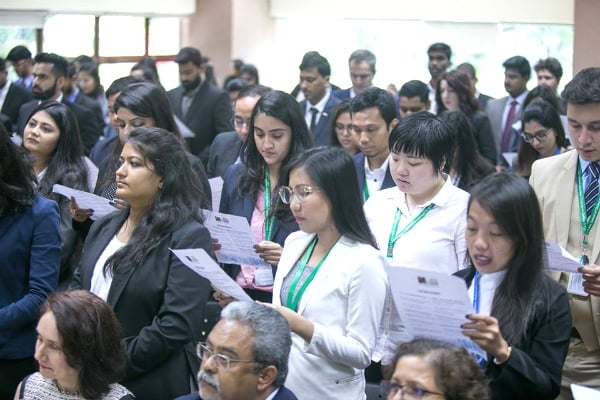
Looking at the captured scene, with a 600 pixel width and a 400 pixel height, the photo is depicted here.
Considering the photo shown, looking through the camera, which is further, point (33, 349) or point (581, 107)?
point (33, 349)

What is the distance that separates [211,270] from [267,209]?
1275 millimetres

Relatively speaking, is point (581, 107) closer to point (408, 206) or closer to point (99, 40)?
point (408, 206)

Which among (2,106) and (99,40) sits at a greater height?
(99,40)

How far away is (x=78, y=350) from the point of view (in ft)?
11.0

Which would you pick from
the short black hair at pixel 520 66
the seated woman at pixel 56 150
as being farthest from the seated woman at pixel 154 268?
the short black hair at pixel 520 66

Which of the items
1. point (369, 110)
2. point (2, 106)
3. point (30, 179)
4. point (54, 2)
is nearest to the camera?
point (30, 179)

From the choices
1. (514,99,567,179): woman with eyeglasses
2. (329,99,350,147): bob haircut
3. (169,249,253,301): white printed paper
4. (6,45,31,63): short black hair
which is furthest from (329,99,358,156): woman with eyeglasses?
(6,45,31,63): short black hair

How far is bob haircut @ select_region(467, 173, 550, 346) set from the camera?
3.05 metres

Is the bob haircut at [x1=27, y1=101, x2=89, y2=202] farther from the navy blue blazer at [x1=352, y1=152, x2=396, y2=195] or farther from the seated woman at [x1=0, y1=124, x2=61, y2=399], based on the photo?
the navy blue blazer at [x1=352, y1=152, x2=396, y2=195]

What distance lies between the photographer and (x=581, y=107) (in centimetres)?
378

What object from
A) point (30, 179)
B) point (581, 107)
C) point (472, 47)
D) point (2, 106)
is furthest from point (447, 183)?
point (472, 47)

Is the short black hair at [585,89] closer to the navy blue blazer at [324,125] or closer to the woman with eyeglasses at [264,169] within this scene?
the woman with eyeglasses at [264,169]

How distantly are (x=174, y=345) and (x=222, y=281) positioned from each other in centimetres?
45

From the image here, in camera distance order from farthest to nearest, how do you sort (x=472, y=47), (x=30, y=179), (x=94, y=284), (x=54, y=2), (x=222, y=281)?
(x=472, y=47) < (x=54, y=2) < (x=30, y=179) < (x=94, y=284) < (x=222, y=281)
